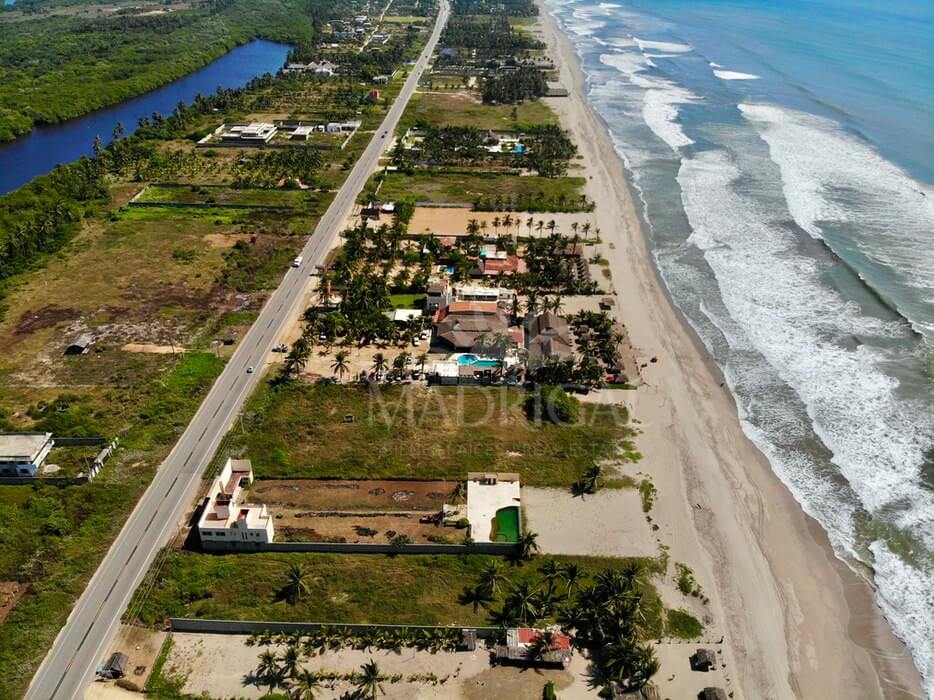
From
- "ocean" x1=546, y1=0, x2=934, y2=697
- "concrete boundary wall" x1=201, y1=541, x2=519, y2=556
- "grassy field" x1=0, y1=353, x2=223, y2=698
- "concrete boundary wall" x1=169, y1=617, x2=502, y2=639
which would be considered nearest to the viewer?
"grassy field" x1=0, y1=353, x2=223, y2=698

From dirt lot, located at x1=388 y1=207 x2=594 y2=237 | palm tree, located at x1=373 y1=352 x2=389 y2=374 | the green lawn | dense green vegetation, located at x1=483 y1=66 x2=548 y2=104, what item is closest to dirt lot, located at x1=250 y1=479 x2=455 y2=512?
palm tree, located at x1=373 y1=352 x2=389 y2=374

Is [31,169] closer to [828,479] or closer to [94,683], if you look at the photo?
[94,683]

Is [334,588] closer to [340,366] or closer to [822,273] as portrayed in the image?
[340,366]

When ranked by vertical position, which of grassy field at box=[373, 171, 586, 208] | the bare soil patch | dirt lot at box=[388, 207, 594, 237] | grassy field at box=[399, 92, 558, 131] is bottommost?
the bare soil patch

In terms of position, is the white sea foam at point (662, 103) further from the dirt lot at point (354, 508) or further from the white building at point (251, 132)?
the dirt lot at point (354, 508)

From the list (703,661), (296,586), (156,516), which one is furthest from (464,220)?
(703,661)

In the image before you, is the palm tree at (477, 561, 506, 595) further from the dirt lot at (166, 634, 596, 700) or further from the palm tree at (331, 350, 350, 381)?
the palm tree at (331, 350, 350, 381)

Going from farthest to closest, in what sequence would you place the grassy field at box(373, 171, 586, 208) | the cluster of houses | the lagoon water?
the cluster of houses, the lagoon water, the grassy field at box(373, 171, 586, 208)

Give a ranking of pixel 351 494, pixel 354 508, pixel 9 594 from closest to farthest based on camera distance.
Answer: pixel 9 594
pixel 354 508
pixel 351 494
